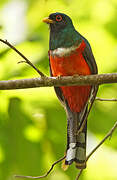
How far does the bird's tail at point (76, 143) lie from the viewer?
329cm

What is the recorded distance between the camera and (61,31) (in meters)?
4.19

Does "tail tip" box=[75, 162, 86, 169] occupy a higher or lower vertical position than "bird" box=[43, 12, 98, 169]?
lower

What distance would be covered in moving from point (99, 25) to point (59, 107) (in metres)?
1.31

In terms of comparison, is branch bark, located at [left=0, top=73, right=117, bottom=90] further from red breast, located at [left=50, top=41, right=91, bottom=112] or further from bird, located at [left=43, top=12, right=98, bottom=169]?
red breast, located at [left=50, top=41, right=91, bottom=112]

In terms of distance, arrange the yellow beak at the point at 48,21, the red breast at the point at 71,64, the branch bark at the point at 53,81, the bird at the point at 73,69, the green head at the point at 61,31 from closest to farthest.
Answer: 1. the branch bark at the point at 53,81
2. the bird at the point at 73,69
3. the red breast at the point at 71,64
4. the green head at the point at 61,31
5. the yellow beak at the point at 48,21

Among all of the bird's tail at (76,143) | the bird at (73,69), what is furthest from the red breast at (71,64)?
the bird's tail at (76,143)

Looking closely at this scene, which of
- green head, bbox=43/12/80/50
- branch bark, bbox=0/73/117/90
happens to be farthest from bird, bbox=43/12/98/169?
branch bark, bbox=0/73/117/90

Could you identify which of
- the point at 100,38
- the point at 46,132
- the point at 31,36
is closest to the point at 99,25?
the point at 100,38

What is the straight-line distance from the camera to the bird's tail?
3289mm

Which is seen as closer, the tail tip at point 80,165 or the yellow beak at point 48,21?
the tail tip at point 80,165

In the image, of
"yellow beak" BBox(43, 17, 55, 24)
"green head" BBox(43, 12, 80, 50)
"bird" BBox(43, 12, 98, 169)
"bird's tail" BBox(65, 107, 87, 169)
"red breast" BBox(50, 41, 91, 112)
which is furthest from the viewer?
"yellow beak" BBox(43, 17, 55, 24)

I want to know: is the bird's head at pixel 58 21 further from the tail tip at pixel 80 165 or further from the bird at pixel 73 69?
the tail tip at pixel 80 165

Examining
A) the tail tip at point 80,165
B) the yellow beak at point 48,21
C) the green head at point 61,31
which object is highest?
the yellow beak at point 48,21

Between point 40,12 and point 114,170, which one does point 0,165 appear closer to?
point 114,170
